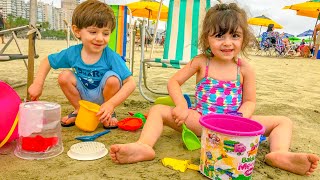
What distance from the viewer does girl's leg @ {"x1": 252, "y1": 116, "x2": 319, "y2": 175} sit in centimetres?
141

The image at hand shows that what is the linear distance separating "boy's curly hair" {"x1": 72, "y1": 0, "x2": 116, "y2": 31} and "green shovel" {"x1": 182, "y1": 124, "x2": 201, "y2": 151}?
34.7 inches

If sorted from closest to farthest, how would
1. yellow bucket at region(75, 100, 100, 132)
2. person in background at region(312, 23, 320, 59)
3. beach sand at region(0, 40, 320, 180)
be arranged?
beach sand at region(0, 40, 320, 180), yellow bucket at region(75, 100, 100, 132), person in background at region(312, 23, 320, 59)

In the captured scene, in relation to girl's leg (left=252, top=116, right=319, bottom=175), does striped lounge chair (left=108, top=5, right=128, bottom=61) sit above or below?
above

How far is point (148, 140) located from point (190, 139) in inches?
10.5

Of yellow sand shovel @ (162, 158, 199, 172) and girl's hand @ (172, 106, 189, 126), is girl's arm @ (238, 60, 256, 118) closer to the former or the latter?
girl's hand @ (172, 106, 189, 126)

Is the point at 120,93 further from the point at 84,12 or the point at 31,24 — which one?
the point at 31,24

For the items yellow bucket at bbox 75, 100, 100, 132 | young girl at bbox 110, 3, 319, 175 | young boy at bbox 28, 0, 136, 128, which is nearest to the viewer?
young girl at bbox 110, 3, 319, 175

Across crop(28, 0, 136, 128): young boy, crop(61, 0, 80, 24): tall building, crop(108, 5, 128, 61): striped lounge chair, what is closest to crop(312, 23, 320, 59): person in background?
crop(61, 0, 80, 24): tall building

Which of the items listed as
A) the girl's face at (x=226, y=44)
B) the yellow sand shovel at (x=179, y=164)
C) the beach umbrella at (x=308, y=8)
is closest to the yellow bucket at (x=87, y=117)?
the yellow sand shovel at (x=179, y=164)

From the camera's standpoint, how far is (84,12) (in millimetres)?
2021

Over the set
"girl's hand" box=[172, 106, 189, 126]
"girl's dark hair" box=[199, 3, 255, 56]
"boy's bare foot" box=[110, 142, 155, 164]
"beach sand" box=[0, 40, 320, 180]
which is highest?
"girl's dark hair" box=[199, 3, 255, 56]

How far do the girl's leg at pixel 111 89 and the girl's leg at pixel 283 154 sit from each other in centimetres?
94

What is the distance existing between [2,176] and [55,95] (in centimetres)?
175

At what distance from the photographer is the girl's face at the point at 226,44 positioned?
1.82 meters
